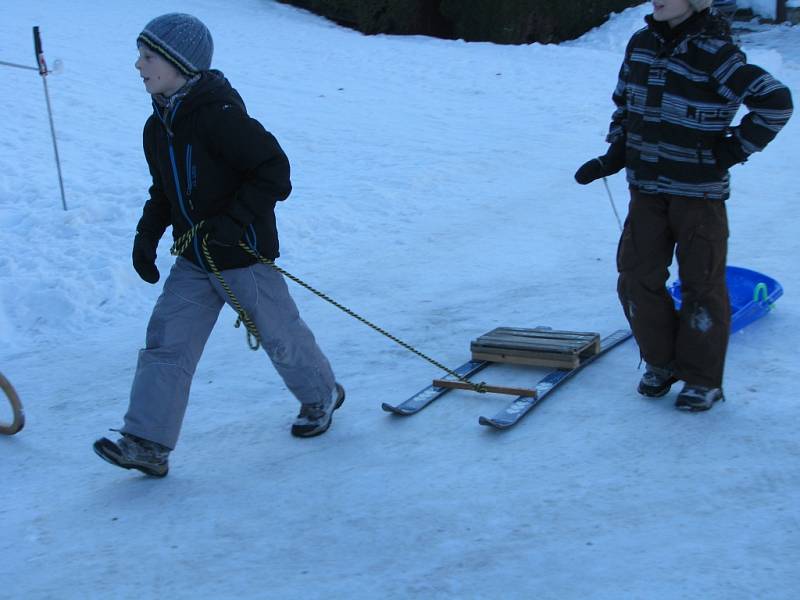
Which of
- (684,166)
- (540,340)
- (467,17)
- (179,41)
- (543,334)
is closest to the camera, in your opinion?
(179,41)

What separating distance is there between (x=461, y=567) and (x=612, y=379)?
182cm

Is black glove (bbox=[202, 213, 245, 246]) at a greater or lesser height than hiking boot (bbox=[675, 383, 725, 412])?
greater

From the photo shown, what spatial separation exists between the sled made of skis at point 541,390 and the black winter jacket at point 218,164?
3.84ft

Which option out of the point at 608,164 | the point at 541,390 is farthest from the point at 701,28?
the point at 541,390

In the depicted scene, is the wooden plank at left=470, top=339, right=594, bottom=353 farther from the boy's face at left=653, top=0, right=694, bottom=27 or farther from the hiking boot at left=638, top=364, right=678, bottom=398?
the boy's face at left=653, top=0, right=694, bottom=27

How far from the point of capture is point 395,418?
4441 millimetres

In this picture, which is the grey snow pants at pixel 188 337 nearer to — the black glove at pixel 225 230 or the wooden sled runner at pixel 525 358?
the black glove at pixel 225 230

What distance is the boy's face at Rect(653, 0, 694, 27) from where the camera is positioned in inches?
153

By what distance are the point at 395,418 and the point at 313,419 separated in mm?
378

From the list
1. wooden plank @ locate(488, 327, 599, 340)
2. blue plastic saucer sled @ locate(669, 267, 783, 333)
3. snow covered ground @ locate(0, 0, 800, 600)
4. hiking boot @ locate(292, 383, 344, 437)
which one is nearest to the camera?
→ snow covered ground @ locate(0, 0, 800, 600)

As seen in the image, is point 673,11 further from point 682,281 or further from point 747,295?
point 747,295

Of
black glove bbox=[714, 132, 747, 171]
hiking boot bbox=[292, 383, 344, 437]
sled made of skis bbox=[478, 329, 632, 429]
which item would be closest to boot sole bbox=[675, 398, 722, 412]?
sled made of skis bbox=[478, 329, 632, 429]

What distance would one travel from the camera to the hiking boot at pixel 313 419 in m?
4.29

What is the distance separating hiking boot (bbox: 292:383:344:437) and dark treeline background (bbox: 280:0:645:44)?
1403cm
